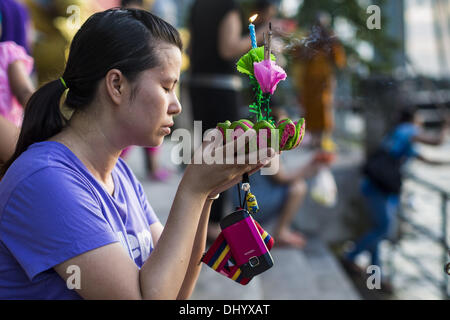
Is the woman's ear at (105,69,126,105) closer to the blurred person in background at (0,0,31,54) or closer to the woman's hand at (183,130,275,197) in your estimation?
the woman's hand at (183,130,275,197)

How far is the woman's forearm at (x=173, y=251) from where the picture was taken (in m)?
0.92

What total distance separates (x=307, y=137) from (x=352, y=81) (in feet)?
4.99

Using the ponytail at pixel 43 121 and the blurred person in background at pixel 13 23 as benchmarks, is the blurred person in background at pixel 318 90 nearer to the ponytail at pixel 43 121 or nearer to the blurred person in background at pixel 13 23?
the blurred person in background at pixel 13 23

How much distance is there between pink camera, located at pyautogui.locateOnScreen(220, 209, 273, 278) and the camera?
3.24 ft

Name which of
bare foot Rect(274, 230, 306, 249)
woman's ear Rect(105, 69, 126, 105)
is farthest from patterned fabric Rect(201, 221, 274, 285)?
bare foot Rect(274, 230, 306, 249)

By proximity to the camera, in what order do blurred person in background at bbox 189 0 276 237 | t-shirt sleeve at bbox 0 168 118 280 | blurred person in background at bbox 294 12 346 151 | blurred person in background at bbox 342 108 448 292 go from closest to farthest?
t-shirt sleeve at bbox 0 168 118 280, blurred person in background at bbox 189 0 276 237, blurred person in background at bbox 342 108 448 292, blurred person in background at bbox 294 12 346 151

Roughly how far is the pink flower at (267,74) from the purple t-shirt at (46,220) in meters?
0.42

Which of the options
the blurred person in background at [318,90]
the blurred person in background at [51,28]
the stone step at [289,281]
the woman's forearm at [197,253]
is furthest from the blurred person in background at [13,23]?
the blurred person in background at [318,90]

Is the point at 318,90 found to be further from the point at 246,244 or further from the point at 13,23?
the point at 246,244

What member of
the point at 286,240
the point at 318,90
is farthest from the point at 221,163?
the point at 318,90

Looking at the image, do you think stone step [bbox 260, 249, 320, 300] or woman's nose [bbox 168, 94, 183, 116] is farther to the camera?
stone step [bbox 260, 249, 320, 300]

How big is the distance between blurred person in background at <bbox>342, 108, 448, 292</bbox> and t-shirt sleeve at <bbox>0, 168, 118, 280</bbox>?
3.39 meters

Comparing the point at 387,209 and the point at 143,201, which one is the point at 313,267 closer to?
the point at 387,209
